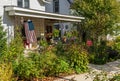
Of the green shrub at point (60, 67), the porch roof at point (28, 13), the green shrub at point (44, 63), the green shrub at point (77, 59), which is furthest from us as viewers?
the porch roof at point (28, 13)

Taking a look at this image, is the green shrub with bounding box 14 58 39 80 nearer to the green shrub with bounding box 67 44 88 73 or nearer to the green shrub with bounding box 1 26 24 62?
the green shrub with bounding box 1 26 24 62

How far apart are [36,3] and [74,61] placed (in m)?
9.92

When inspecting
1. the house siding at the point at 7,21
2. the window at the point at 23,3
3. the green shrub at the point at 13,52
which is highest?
the window at the point at 23,3

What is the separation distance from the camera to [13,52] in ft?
49.0

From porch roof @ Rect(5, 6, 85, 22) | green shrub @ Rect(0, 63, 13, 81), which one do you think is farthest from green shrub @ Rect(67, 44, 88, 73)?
green shrub @ Rect(0, 63, 13, 81)

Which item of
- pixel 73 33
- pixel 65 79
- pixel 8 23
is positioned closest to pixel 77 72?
pixel 65 79

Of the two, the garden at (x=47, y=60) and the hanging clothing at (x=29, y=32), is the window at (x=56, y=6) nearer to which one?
the garden at (x=47, y=60)

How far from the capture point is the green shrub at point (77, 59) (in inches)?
592

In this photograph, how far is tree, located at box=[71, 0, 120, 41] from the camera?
1088 inches

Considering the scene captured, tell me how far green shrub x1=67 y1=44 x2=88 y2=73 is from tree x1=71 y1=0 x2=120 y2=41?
12.2 metres

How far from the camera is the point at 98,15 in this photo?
27859 mm

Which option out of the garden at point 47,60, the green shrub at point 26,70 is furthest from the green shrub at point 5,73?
the green shrub at point 26,70

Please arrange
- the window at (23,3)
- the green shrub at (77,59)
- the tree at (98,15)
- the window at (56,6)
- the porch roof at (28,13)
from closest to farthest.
Answer: the green shrub at (77,59), the porch roof at (28,13), the window at (23,3), the tree at (98,15), the window at (56,6)

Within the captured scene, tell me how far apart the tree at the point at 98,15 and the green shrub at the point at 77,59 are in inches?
482
